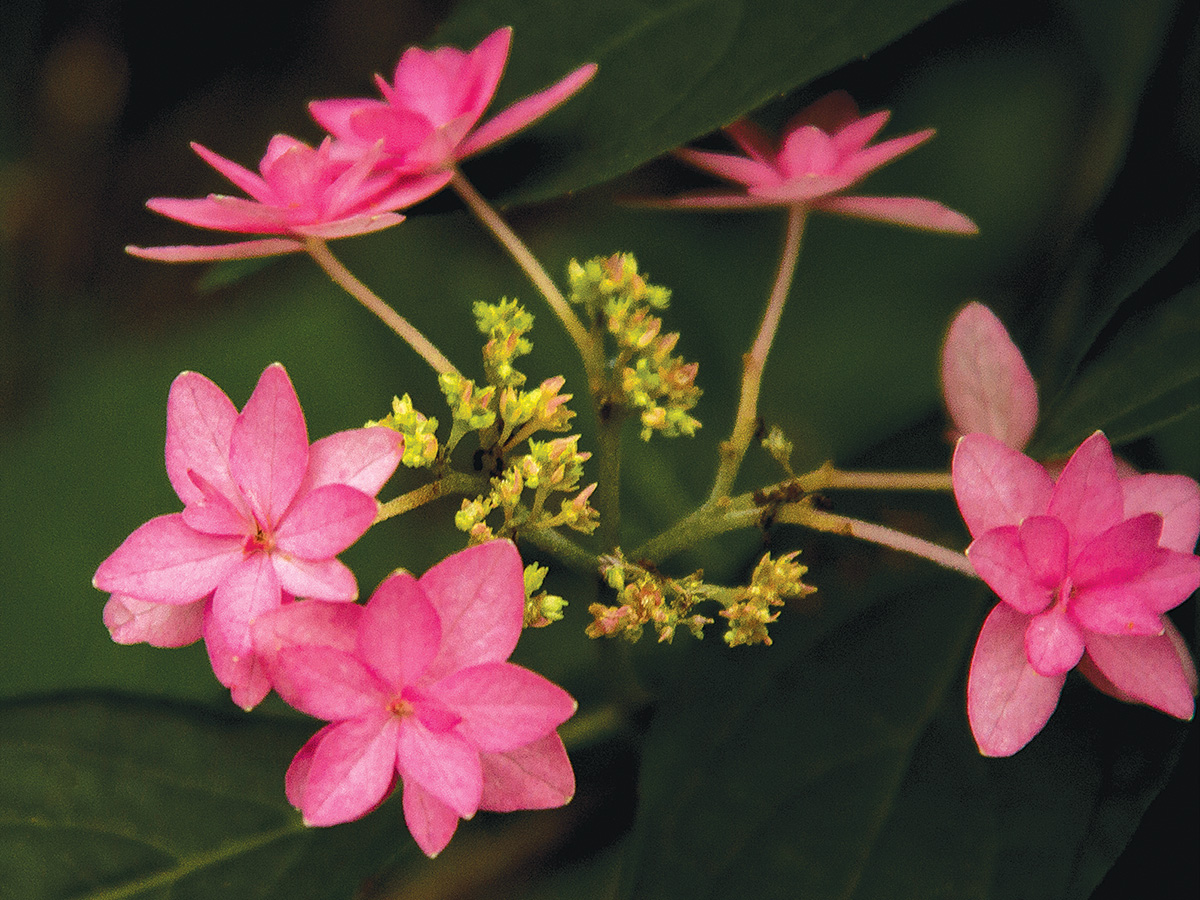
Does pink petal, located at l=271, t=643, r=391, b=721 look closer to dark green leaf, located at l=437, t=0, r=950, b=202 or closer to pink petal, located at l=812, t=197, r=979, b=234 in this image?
dark green leaf, located at l=437, t=0, r=950, b=202

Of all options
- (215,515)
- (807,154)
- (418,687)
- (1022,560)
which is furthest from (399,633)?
(807,154)

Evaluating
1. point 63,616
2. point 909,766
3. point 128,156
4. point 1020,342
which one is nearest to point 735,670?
point 909,766

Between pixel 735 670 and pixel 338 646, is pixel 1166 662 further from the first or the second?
pixel 338 646

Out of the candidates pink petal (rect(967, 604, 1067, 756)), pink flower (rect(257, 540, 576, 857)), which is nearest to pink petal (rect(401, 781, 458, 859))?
pink flower (rect(257, 540, 576, 857))

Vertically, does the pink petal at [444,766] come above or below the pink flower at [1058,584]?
above

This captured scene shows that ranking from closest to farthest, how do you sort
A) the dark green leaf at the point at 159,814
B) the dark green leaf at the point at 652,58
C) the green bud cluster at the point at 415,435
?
the green bud cluster at the point at 415,435
the dark green leaf at the point at 652,58
the dark green leaf at the point at 159,814

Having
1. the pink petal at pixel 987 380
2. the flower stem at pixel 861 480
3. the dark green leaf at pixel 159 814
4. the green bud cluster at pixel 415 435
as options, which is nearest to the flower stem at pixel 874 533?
the flower stem at pixel 861 480

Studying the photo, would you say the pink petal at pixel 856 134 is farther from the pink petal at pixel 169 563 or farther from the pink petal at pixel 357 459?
the pink petal at pixel 169 563
